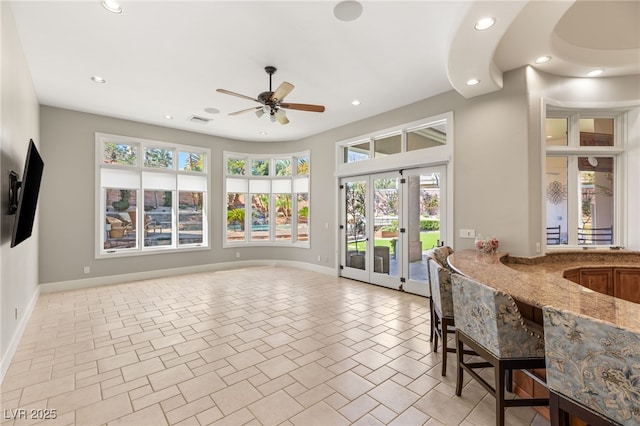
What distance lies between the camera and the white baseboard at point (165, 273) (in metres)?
5.37

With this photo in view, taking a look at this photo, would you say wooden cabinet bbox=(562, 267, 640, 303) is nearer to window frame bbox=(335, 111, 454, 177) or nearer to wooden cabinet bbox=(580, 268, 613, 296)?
wooden cabinet bbox=(580, 268, 613, 296)

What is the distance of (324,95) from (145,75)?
2595mm

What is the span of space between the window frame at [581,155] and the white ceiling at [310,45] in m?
0.52

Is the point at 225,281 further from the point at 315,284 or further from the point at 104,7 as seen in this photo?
the point at 104,7

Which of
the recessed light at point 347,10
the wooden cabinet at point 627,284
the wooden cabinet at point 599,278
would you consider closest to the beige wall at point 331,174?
the wooden cabinet at point 599,278

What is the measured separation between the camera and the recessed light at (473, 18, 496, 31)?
2.51 m

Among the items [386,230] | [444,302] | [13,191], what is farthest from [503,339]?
[13,191]

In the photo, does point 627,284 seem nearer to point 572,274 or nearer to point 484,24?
point 572,274

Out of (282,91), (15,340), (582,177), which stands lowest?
(15,340)

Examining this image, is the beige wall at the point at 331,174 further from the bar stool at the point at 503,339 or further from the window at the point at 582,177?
the bar stool at the point at 503,339

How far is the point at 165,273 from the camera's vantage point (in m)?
6.52

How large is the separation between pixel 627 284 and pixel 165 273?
7.64 metres

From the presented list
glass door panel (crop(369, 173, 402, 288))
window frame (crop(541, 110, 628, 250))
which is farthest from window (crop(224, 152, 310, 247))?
window frame (crop(541, 110, 628, 250))

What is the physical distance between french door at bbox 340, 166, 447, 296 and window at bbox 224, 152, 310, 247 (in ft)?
5.01
